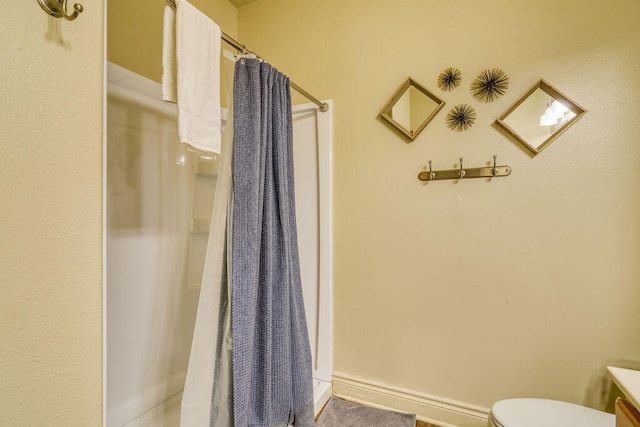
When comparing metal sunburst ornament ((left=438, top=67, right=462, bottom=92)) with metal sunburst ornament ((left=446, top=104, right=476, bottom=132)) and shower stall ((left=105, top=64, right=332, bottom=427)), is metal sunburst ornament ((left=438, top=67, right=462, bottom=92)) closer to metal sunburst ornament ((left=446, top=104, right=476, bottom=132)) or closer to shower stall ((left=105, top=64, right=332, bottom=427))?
metal sunburst ornament ((left=446, top=104, right=476, bottom=132))

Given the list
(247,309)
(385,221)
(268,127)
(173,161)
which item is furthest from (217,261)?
(385,221)

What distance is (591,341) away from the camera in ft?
3.96

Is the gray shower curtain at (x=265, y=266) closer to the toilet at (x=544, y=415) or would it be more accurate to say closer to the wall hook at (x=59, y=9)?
the wall hook at (x=59, y=9)

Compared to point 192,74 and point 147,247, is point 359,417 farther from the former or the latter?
point 192,74

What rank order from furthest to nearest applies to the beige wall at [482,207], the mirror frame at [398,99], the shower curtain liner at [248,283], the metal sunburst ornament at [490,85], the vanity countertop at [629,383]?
the mirror frame at [398,99]
the metal sunburst ornament at [490,85]
the beige wall at [482,207]
the shower curtain liner at [248,283]
the vanity countertop at [629,383]

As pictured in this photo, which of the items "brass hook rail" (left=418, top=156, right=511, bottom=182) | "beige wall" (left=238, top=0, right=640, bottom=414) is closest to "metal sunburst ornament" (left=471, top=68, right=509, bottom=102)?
"beige wall" (left=238, top=0, right=640, bottom=414)

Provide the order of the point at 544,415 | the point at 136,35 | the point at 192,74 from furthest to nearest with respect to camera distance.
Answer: the point at 136,35
the point at 544,415
the point at 192,74

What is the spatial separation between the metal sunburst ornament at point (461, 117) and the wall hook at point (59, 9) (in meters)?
1.40

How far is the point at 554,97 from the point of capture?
48.9 inches

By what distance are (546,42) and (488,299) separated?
1178 mm

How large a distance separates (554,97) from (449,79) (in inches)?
17.5

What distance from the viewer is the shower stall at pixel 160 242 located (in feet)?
4.16

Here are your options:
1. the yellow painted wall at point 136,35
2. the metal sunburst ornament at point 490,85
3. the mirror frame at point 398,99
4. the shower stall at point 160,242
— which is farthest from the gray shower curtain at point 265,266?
the metal sunburst ornament at point 490,85

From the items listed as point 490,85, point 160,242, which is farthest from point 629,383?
point 160,242
